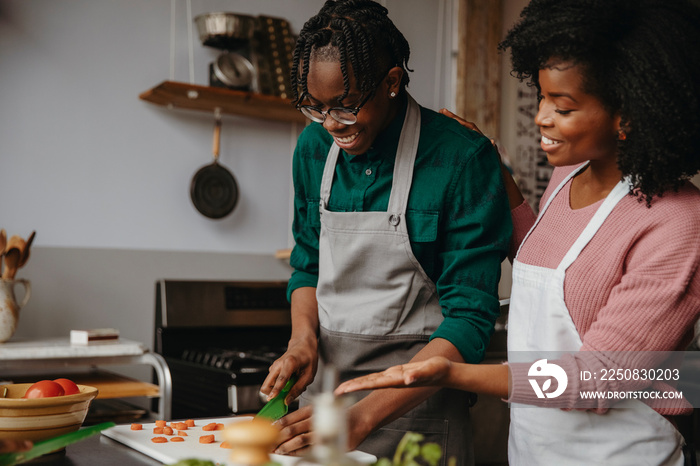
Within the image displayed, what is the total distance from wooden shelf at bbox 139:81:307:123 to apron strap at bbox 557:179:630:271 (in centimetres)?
158

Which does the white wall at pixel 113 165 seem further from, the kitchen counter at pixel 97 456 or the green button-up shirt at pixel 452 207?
the kitchen counter at pixel 97 456

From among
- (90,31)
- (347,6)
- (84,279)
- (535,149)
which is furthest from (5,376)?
(535,149)

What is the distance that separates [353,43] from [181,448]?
70 cm

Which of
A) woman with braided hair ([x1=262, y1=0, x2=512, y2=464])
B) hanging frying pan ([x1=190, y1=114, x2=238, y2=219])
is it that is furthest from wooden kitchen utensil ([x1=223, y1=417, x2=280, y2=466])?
hanging frying pan ([x1=190, y1=114, x2=238, y2=219])

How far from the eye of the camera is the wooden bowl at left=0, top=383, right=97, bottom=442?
966 millimetres

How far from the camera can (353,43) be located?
1.22m

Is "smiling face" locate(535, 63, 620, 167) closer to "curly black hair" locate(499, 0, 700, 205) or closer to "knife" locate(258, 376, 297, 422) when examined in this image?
"curly black hair" locate(499, 0, 700, 205)

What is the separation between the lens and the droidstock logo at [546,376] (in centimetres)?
102

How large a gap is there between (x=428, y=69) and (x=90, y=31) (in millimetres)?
1487

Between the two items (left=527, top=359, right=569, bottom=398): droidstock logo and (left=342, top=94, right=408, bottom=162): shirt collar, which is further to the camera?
(left=342, top=94, right=408, bottom=162): shirt collar

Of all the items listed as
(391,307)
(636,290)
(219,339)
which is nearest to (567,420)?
(636,290)

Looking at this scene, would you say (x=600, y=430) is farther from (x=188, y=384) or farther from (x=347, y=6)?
(x=188, y=384)

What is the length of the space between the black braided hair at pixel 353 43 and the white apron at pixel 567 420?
0.43 metres

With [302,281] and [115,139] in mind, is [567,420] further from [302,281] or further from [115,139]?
[115,139]
